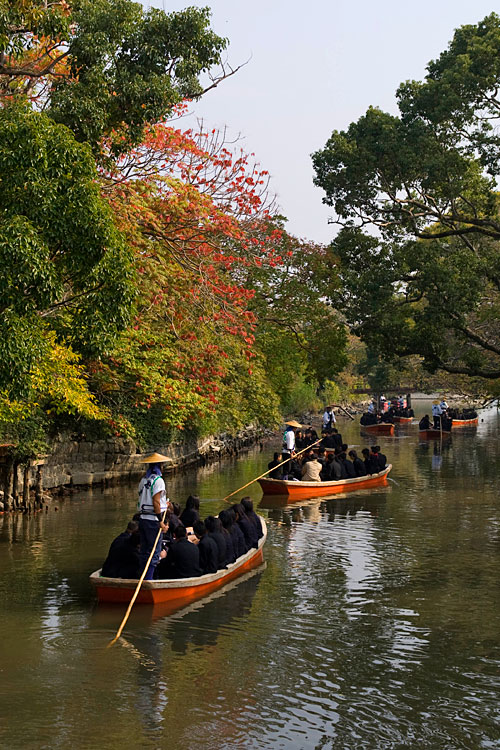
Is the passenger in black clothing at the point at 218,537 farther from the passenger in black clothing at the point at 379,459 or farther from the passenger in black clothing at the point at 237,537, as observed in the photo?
the passenger in black clothing at the point at 379,459

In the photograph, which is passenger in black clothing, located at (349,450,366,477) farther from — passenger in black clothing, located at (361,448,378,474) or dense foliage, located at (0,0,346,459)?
dense foliage, located at (0,0,346,459)

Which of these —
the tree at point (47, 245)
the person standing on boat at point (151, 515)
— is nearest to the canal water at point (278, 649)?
the person standing on boat at point (151, 515)

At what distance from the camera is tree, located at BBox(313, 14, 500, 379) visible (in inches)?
1139

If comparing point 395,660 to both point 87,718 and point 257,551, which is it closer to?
point 87,718

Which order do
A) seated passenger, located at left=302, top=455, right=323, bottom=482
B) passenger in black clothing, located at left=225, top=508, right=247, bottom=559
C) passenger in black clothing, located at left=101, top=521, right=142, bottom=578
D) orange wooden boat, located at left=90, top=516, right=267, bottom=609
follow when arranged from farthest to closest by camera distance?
1. seated passenger, located at left=302, top=455, right=323, bottom=482
2. passenger in black clothing, located at left=225, top=508, right=247, bottom=559
3. passenger in black clothing, located at left=101, top=521, right=142, bottom=578
4. orange wooden boat, located at left=90, top=516, right=267, bottom=609

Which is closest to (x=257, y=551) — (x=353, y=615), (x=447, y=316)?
(x=353, y=615)

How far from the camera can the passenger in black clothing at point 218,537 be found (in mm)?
14250

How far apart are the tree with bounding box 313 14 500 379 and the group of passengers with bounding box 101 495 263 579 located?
55.0ft

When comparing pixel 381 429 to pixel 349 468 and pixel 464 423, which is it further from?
pixel 349 468

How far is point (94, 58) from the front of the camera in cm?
1623

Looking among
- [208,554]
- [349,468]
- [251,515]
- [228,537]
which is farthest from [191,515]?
[349,468]

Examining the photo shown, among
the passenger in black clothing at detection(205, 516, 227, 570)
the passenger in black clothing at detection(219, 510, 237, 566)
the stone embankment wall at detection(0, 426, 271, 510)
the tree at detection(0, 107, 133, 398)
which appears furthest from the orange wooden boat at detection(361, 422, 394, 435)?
the tree at detection(0, 107, 133, 398)

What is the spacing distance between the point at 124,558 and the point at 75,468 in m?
14.0

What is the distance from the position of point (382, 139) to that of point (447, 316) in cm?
654
